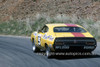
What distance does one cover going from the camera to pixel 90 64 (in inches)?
420

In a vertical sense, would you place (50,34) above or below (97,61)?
above

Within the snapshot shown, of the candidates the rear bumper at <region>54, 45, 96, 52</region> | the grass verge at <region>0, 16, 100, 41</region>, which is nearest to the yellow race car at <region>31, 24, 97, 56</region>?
the rear bumper at <region>54, 45, 96, 52</region>

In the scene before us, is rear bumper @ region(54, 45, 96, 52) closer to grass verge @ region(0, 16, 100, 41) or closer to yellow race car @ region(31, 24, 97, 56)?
yellow race car @ region(31, 24, 97, 56)

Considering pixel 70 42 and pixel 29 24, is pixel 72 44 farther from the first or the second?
pixel 29 24

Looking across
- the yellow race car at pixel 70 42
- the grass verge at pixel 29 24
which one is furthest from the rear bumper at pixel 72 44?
the grass verge at pixel 29 24

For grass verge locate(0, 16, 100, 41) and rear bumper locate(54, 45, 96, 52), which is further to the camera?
grass verge locate(0, 16, 100, 41)

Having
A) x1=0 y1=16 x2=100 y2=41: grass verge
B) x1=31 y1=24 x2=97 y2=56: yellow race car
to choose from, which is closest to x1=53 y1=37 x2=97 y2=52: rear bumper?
x1=31 y1=24 x2=97 y2=56: yellow race car

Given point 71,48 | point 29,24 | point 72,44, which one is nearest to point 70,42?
point 72,44

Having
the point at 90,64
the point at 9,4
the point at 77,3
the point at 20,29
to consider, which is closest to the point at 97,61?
the point at 90,64

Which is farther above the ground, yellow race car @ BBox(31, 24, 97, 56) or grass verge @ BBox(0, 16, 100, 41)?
yellow race car @ BBox(31, 24, 97, 56)

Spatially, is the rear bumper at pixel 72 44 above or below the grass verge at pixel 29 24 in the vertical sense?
above

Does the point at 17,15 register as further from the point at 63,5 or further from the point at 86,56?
the point at 86,56

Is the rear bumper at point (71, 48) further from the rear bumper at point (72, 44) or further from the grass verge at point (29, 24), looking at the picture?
the grass verge at point (29, 24)

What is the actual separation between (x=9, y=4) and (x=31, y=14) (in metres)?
5.48
